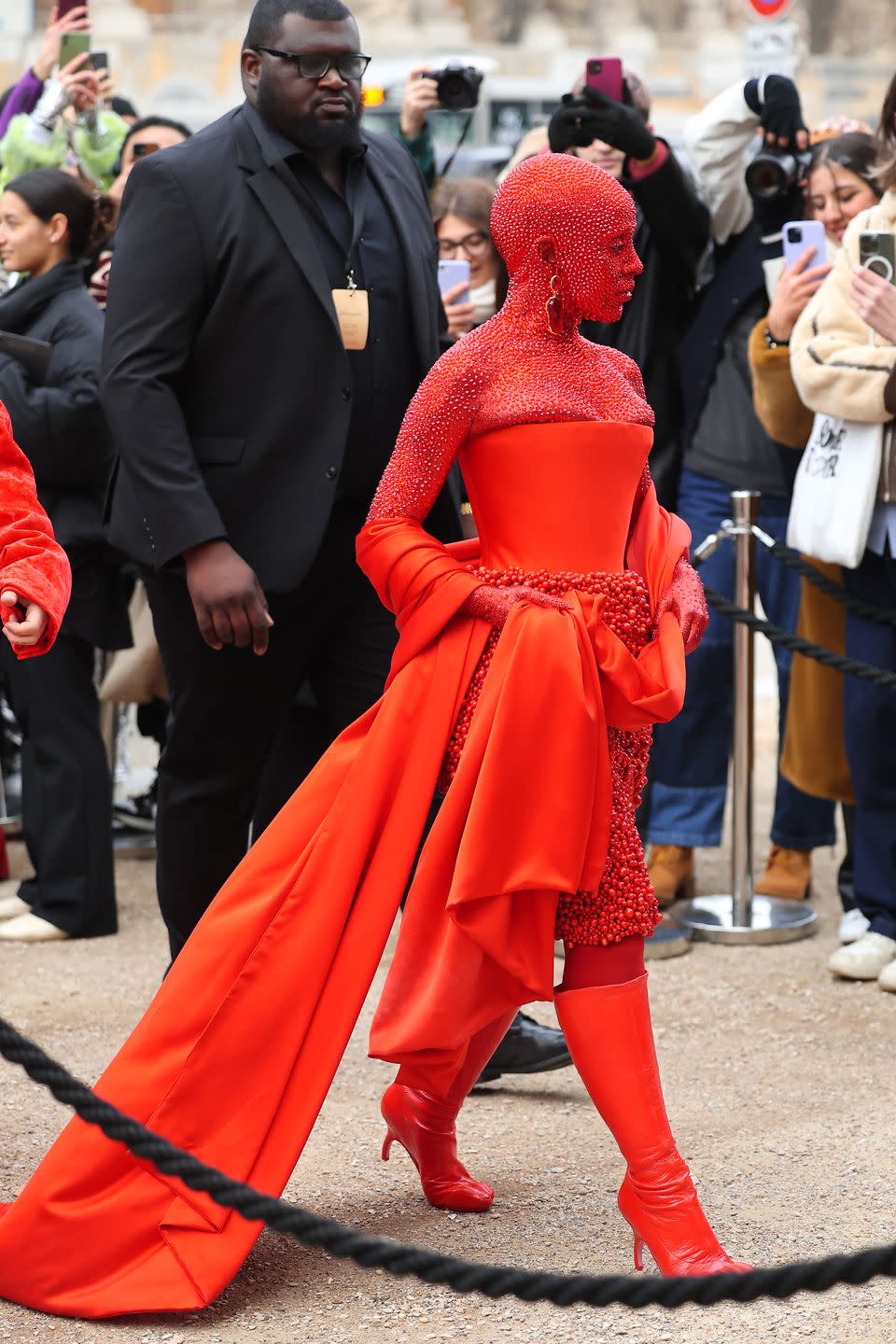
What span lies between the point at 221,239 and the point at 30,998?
7.33 feet

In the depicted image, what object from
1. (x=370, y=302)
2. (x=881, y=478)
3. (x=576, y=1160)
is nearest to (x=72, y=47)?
(x=881, y=478)

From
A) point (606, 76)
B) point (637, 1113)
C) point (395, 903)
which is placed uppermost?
point (606, 76)

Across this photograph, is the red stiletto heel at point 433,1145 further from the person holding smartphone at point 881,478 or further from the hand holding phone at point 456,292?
the hand holding phone at point 456,292

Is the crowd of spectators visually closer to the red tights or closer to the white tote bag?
the white tote bag

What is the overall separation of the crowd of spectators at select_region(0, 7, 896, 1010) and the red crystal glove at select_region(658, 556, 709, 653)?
69 cm

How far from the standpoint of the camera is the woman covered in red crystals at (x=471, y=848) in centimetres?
303

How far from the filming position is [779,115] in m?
5.48

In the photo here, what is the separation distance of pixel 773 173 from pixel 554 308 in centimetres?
247

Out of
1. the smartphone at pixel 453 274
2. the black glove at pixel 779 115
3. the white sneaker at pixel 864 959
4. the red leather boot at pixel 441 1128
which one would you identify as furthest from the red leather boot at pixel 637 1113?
the black glove at pixel 779 115

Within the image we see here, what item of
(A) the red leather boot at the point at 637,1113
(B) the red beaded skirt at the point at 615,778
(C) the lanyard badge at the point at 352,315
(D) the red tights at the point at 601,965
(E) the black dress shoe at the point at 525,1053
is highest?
(C) the lanyard badge at the point at 352,315

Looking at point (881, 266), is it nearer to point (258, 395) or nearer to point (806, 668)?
point (806, 668)

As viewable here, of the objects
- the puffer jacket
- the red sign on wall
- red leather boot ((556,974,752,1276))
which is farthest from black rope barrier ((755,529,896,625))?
the red sign on wall

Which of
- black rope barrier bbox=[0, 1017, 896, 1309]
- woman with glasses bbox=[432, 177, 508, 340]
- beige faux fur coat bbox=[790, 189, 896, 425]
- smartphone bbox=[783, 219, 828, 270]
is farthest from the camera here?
woman with glasses bbox=[432, 177, 508, 340]

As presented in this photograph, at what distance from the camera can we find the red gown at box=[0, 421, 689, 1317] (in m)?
3.03
